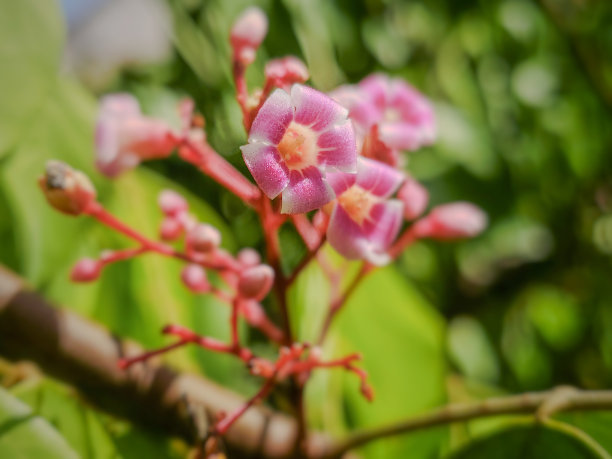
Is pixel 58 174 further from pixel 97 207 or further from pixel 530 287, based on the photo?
pixel 530 287

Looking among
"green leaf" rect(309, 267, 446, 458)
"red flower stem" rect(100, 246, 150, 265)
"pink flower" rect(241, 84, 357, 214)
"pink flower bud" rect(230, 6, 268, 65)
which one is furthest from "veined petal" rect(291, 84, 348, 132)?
"green leaf" rect(309, 267, 446, 458)

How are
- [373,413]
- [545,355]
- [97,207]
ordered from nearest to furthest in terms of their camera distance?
[97,207] → [373,413] → [545,355]

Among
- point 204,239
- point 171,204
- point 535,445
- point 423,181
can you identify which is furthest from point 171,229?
point 423,181

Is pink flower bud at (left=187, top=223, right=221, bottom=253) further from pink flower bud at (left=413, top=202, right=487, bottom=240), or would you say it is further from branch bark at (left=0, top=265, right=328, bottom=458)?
pink flower bud at (left=413, top=202, right=487, bottom=240)

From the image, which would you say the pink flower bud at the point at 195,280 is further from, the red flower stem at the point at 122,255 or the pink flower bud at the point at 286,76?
the pink flower bud at the point at 286,76

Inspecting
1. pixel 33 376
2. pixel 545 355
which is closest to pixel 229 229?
pixel 33 376

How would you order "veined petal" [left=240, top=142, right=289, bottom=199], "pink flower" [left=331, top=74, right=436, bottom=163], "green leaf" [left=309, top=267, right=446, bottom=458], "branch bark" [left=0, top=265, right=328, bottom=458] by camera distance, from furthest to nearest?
"green leaf" [left=309, top=267, right=446, bottom=458] → "branch bark" [left=0, top=265, right=328, bottom=458] → "pink flower" [left=331, top=74, right=436, bottom=163] → "veined petal" [left=240, top=142, right=289, bottom=199]
